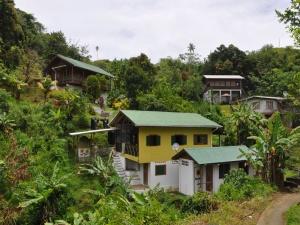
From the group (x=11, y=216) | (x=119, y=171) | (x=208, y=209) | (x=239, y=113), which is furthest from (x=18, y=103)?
(x=208, y=209)

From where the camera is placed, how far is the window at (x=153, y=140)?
29.6 meters

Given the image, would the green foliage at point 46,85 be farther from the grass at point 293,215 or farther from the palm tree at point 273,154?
the grass at point 293,215

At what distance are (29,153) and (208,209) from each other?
51.5ft

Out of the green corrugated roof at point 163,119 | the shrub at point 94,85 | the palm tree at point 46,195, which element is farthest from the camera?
the shrub at point 94,85

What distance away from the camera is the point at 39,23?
7344 centimetres

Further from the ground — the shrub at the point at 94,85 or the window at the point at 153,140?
the shrub at the point at 94,85

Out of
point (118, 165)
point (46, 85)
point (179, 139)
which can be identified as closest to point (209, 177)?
point (179, 139)

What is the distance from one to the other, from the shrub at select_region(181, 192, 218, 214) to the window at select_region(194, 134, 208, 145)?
1530cm

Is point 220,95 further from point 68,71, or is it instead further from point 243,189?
point 243,189

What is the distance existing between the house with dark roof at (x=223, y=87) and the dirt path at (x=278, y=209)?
4823 cm

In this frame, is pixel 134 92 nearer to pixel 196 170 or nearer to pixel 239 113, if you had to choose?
pixel 239 113

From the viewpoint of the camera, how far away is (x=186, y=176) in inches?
1102

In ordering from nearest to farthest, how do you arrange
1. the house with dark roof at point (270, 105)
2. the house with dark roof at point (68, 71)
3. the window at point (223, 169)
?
1. the window at point (223, 169)
2. the house with dark roof at point (68, 71)
3. the house with dark roof at point (270, 105)

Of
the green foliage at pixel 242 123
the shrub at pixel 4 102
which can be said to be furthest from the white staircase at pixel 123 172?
the green foliage at pixel 242 123
